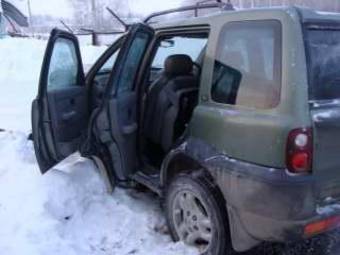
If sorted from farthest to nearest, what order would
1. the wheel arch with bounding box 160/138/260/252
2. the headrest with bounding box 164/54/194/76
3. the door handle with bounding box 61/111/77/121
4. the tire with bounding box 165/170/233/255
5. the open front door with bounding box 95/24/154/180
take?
the door handle with bounding box 61/111/77/121 < the headrest with bounding box 164/54/194/76 < the open front door with bounding box 95/24/154/180 < the tire with bounding box 165/170/233/255 < the wheel arch with bounding box 160/138/260/252

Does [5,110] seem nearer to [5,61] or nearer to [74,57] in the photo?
[74,57]

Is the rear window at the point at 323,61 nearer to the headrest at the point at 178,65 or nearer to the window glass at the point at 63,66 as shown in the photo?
the headrest at the point at 178,65

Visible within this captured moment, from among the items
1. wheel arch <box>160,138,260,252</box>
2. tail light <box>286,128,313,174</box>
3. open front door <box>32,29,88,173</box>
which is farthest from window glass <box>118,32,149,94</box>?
tail light <box>286,128,313,174</box>

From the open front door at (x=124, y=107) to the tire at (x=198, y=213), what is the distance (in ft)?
2.13

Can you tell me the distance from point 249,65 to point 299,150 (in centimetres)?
67

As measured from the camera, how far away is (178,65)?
176 inches

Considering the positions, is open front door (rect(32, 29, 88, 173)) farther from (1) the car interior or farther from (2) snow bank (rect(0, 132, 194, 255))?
(1) the car interior

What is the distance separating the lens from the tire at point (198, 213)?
3.49m

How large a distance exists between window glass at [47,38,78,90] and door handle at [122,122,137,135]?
0.79 meters

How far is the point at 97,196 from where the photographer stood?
475 centimetres

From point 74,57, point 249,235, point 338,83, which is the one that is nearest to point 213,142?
point 249,235

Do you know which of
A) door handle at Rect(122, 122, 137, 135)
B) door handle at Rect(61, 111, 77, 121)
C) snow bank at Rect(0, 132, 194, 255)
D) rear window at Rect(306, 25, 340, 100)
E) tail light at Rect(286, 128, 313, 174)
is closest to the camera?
tail light at Rect(286, 128, 313, 174)

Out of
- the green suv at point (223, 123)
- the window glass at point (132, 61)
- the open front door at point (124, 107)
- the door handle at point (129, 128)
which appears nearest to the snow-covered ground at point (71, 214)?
the green suv at point (223, 123)

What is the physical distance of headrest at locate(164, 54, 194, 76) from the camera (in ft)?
14.7
